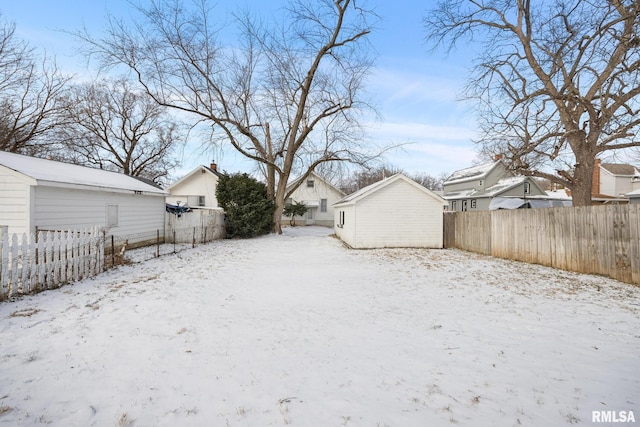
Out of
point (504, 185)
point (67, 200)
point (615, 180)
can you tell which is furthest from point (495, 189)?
point (67, 200)

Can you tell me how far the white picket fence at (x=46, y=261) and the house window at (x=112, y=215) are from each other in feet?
14.9

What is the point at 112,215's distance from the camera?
1140 centimetres

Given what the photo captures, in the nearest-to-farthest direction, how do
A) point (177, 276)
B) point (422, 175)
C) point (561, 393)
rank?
point (561, 393), point (177, 276), point (422, 175)

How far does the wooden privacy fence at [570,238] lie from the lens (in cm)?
729

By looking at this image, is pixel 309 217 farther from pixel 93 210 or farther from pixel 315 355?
pixel 315 355

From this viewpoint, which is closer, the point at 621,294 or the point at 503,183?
the point at 621,294

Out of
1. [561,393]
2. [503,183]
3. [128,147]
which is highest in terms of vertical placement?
[128,147]

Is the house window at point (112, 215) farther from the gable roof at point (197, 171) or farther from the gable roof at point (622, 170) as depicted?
the gable roof at point (622, 170)

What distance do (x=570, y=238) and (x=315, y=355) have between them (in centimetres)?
927

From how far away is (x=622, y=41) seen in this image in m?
9.00

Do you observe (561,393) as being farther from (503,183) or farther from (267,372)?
(503,183)

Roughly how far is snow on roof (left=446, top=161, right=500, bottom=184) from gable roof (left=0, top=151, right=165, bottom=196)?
3081cm

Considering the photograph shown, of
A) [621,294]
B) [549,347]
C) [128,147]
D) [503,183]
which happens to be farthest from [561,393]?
[128,147]

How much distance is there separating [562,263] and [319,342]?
9.06 m
